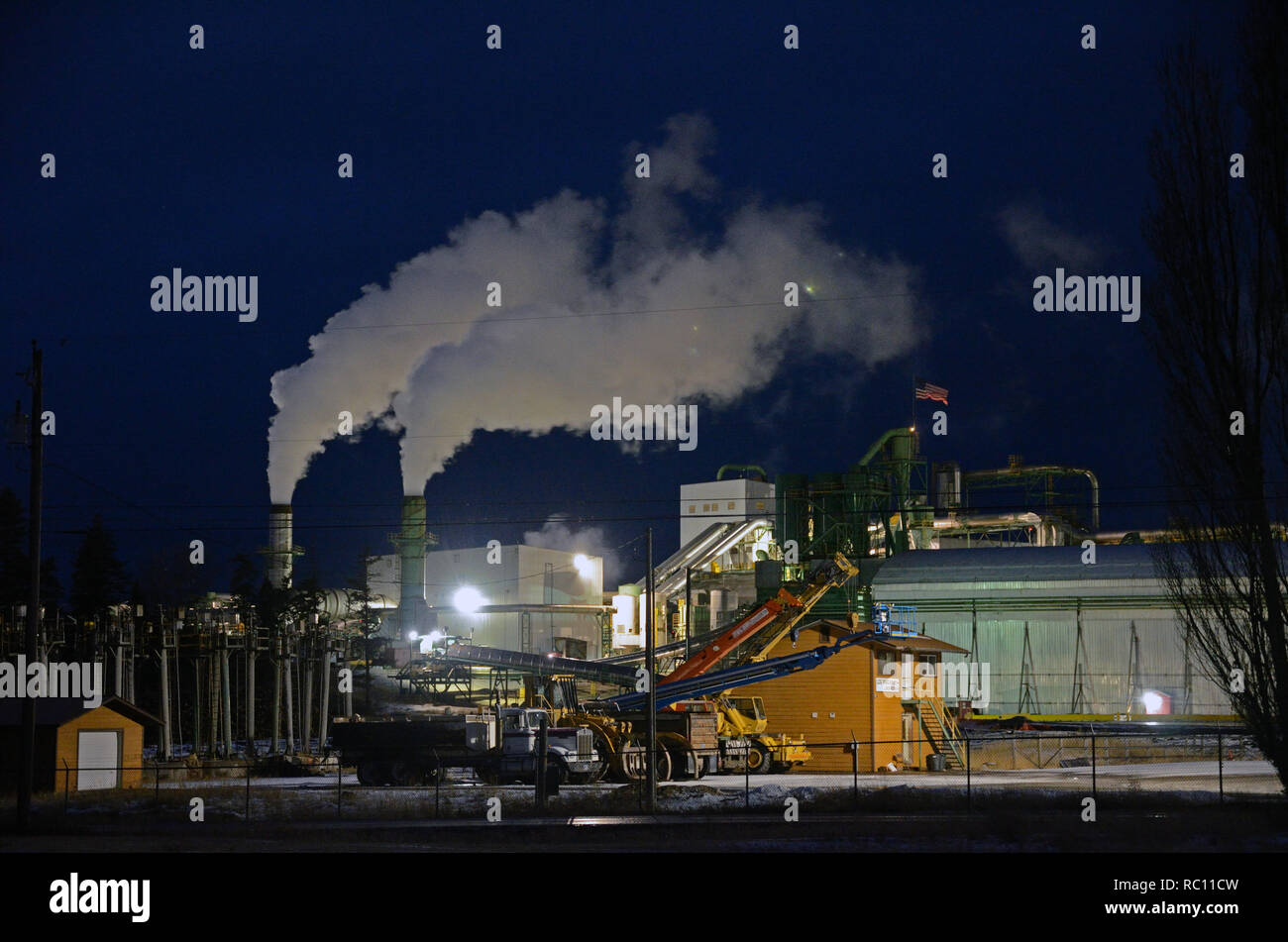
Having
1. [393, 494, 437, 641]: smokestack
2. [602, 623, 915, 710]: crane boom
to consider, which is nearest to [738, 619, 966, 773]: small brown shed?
[602, 623, 915, 710]: crane boom

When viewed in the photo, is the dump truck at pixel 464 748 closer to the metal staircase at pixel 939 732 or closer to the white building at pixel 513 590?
the metal staircase at pixel 939 732

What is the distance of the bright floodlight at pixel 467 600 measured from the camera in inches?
3492

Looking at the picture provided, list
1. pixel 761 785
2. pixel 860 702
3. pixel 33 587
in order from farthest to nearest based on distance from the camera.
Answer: pixel 860 702, pixel 761 785, pixel 33 587

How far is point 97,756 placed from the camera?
124 ft

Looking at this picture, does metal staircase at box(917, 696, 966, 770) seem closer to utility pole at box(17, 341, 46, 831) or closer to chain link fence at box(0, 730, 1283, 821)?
chain link fence at box(0, 730, 1283, 821)

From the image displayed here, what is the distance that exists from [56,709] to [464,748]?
11410mm

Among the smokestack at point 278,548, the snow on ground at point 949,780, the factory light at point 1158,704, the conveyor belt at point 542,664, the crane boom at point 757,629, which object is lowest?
the snow on ground at point 949,780

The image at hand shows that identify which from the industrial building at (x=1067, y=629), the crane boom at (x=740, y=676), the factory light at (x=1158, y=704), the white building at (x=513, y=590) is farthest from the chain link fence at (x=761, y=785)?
the white building at (x=513, y=590)

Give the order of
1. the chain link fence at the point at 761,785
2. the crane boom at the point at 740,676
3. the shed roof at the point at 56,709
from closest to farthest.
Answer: the chain link fence at the point at 761,785, the shed roof at the point at 56,709, the crane boom at the point at 740,676

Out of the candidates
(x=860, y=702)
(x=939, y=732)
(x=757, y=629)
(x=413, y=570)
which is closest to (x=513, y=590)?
(x=413, y=570)

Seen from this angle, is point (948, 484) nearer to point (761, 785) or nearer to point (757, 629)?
point (757, 629)

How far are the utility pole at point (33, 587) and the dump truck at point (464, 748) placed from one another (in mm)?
10234

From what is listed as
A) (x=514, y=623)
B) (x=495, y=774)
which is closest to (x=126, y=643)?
(x=495, y=774)
